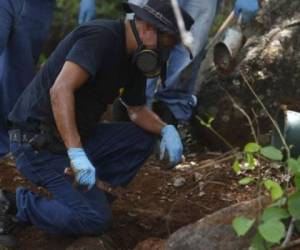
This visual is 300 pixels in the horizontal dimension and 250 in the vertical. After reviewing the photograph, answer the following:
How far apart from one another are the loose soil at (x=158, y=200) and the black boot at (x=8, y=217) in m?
0.05

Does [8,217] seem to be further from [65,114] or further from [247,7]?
[247,7]

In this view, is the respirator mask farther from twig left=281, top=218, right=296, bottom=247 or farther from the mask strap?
twig left=281, top=218, right=296, bottom=247

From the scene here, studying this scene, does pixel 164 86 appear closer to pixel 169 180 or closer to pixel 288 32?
pixel 169 180

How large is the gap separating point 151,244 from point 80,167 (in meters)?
0.50

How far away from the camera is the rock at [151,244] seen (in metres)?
3.25

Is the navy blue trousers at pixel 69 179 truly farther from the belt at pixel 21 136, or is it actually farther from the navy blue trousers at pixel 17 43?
the navy blue trousers at pixel 17 43

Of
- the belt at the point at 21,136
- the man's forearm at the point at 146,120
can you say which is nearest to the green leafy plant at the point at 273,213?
the man's forearm at the point at 146,120

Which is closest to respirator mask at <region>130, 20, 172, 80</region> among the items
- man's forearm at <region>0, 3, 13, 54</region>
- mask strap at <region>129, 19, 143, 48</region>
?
mask strap at <region>129, 19, 143, 48</region>

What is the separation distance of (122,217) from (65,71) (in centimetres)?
102

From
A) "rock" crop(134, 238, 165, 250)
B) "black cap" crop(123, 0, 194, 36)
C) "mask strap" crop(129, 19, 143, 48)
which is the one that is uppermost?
"black cap" crop(123, 0, 194, 36)

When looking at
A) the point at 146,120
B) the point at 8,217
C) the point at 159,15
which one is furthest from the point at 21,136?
the point at 159,15

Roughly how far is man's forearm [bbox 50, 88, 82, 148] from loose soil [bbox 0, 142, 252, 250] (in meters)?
0.53

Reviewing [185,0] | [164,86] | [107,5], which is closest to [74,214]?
[164,86]

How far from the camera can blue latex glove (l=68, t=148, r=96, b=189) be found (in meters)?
3.16
